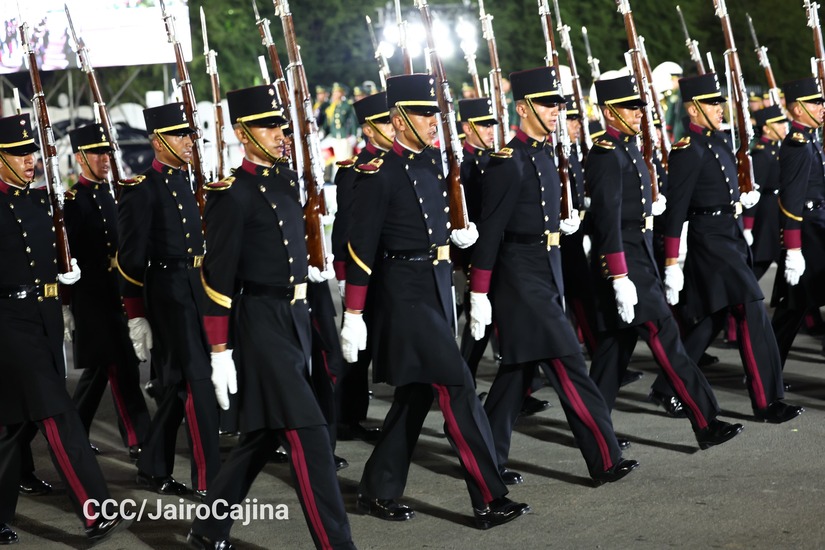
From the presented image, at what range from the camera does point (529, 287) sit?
6340 millimetres

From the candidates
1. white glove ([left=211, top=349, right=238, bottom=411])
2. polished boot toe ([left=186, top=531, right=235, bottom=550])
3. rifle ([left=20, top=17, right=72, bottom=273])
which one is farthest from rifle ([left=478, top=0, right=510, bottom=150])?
polished boot toe ([left=186, top=531, right=235, bottom=550])

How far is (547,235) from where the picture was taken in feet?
21.0

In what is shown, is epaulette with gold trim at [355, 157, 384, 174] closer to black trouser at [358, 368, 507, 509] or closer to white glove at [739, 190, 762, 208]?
black trouser at [358, 368, 507, 509]

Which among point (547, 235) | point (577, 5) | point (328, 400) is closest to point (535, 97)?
point (547, 235)

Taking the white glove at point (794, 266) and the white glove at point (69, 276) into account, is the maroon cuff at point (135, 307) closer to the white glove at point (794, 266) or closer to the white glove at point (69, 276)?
the white glove at point (69, 276)

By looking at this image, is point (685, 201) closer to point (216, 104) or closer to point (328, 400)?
point (328, 400)

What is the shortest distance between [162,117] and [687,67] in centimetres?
3095

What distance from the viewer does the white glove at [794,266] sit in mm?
8164

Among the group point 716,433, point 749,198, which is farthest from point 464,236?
point 749,198

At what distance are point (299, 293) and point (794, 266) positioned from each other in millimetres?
4017

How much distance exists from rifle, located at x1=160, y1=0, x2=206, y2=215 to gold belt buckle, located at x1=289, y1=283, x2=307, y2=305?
2.00 metres

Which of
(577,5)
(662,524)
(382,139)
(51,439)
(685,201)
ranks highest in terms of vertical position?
(577,5)

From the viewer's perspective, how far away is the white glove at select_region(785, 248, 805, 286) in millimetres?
8164

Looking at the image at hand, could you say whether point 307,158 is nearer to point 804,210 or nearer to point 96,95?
point 96,95
